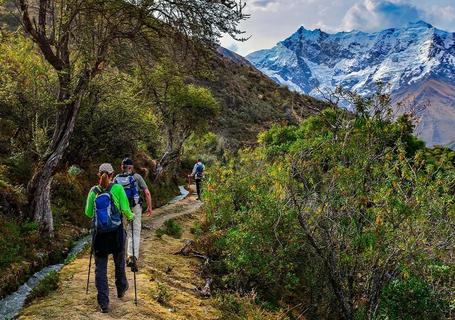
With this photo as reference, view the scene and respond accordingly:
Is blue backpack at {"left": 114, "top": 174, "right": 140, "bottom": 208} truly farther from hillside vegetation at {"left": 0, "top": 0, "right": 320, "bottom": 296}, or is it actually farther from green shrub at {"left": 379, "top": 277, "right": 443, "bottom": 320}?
green shrub at {"left": 379, "top": 277, "right": 443, "bottom": 320}

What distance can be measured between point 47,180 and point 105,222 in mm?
6647

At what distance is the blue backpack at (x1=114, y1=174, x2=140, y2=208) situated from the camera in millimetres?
11000

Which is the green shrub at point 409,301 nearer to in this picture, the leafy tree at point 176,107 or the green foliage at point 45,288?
the green foliage at point 45,288

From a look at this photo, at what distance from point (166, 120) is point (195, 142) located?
16783 millimetres

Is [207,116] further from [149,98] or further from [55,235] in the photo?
[55,235]

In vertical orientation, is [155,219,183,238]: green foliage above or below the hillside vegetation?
below

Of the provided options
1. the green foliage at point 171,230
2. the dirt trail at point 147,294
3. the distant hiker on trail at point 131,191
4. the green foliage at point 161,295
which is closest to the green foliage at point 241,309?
the dirt trail at point 147,294

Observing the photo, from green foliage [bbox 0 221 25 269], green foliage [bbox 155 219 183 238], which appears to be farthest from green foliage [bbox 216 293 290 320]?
green foliage [bbox 155 219 183 238]

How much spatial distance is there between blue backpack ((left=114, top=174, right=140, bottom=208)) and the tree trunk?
14.1ft

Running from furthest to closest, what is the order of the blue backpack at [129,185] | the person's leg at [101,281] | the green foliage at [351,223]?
the blue backpack at [129,185], the green foliage at [351,223], the person's leg at [101,281]

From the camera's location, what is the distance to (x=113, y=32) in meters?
14.7

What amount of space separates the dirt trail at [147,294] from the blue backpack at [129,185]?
6.12 ft

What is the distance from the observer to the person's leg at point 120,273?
29.3 ft

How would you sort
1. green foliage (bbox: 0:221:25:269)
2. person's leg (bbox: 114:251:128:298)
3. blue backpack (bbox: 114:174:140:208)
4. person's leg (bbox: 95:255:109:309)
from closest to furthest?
person's leg (bbox: 95:255:109:309) → person's leg (bbox: 114:251:128:298) → blue backpack (bbox: 114:174:140:208) → green foliage (bbox: 0:221:25:269)
